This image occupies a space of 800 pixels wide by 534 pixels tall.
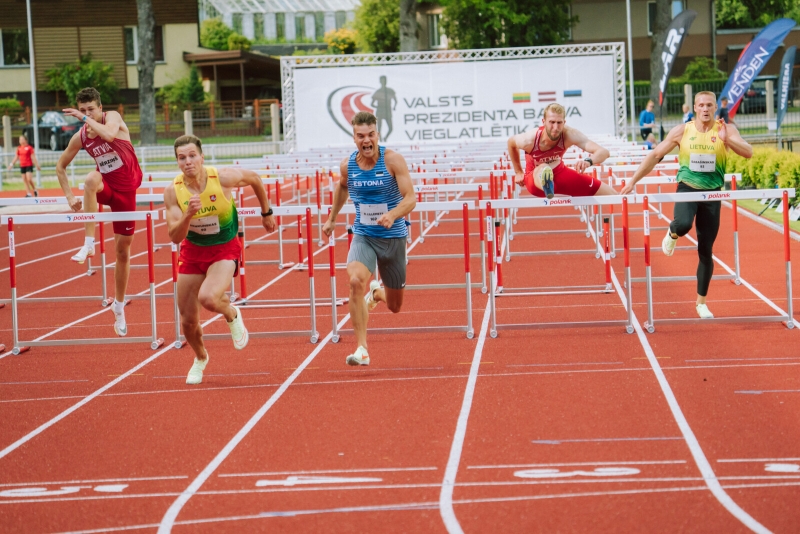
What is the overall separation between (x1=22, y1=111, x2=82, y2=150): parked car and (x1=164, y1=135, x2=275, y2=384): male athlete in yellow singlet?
113 ft

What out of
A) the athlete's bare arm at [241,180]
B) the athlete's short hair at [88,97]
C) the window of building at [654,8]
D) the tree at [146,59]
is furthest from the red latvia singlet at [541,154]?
the window of building at [654,8]

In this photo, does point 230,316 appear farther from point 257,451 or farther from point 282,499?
point 282,499

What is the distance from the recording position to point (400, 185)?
7.92 meters

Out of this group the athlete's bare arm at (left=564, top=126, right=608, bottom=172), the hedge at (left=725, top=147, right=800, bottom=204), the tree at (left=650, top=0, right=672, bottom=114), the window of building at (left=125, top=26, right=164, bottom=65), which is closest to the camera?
the athlete's bare arm at (left=564, top=126, right=608, bottom=172)

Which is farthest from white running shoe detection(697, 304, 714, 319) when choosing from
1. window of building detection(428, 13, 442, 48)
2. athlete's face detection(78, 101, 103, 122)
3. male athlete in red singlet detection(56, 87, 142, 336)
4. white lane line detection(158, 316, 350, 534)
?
window of building detection(428, 13, 442, 48)

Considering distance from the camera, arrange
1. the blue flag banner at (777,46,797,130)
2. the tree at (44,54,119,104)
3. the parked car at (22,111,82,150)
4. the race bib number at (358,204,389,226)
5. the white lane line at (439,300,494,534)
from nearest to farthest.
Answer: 1. the white lane line at (439,300,494,534)
2. the race bib number at (358,204,389,226)
3. the blue flag banner at (777,46,797,130)
4. the parked car at (22,111,82,150)
5. the tree at (44,54,119,104)

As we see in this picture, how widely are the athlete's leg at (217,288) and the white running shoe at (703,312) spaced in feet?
13.2

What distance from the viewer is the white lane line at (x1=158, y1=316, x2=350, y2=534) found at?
5.17m

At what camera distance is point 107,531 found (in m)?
5.04

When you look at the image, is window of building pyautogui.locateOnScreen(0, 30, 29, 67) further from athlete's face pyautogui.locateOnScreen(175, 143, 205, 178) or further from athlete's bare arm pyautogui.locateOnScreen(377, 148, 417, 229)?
athlete's bare arm pyautogui.locateOnScreen(377, 148, 417, 229)

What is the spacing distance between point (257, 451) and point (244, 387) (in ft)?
5.59

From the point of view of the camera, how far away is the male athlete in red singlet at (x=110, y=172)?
958 cm

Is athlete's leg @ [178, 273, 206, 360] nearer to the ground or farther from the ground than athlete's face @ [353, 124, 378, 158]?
nearer to the ground

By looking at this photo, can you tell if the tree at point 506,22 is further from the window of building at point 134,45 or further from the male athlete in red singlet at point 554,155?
the male athlete in red singlet at point 554,155
